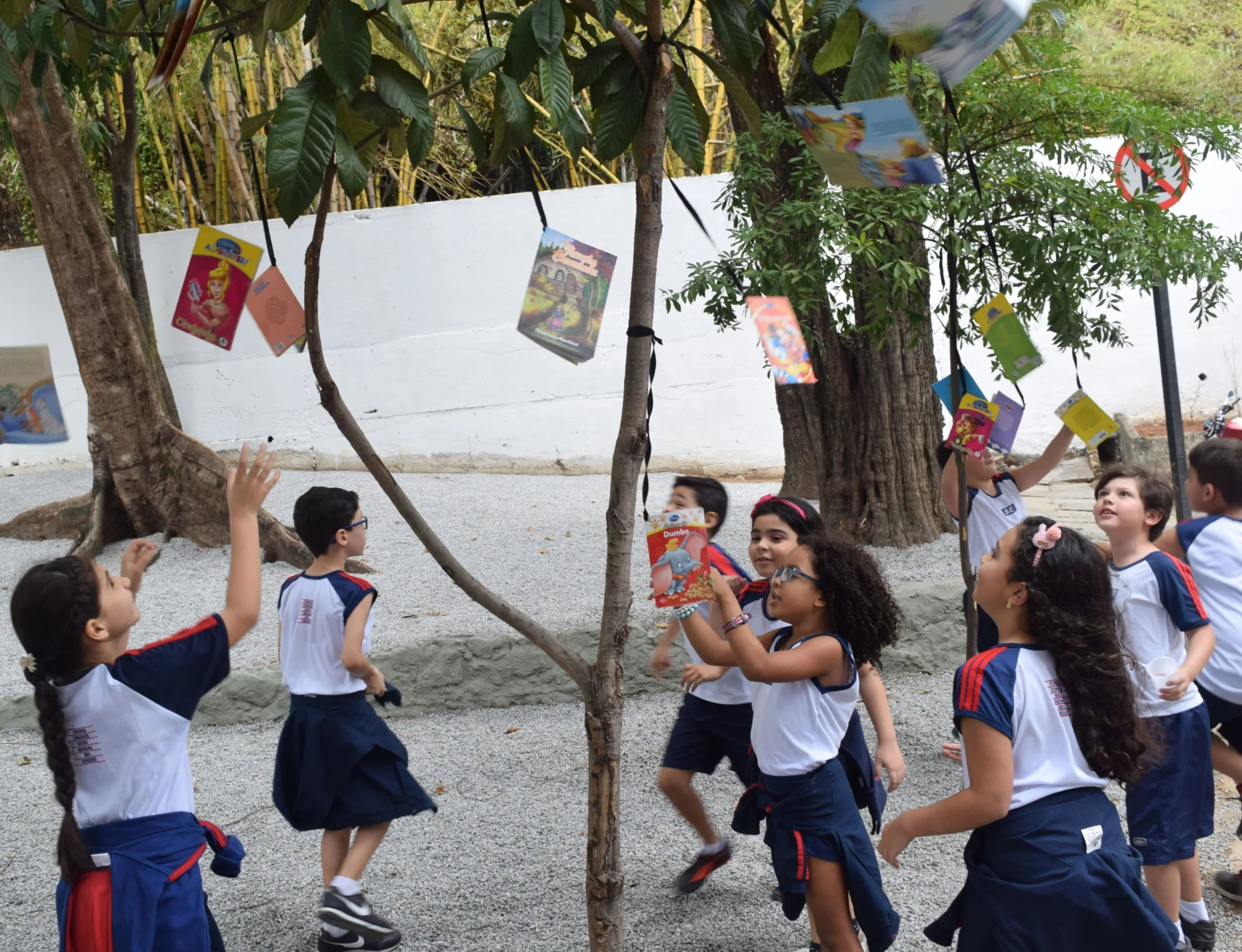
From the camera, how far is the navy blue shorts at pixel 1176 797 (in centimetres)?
263

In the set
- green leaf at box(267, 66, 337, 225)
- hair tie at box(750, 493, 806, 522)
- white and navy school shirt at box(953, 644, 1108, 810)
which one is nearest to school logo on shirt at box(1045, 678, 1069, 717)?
white and navy school shirt at box(953, 644, 1108, 810)

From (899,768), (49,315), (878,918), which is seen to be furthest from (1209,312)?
(49,315)

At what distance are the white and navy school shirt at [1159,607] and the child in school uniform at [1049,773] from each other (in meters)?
0.82

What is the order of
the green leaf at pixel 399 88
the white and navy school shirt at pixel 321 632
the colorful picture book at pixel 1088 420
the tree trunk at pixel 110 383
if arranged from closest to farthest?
the green leaf at pixel 399 88, the white and navy school shirt at pixel 321 632, the colorful picture book at pixel 1088 420, the tree trunk at pixel 110 383

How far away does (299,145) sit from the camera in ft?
4.94

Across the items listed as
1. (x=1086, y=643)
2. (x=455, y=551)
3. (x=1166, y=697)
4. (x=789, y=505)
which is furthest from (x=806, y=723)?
(x=455, y=551)

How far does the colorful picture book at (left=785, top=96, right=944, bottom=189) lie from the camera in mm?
1863

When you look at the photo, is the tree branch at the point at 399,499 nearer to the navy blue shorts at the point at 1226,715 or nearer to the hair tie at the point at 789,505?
the hair tie at the point at 789,505

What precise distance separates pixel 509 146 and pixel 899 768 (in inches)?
66.9

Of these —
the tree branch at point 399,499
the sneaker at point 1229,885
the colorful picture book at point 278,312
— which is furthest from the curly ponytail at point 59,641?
the sneaker at point 1229,885

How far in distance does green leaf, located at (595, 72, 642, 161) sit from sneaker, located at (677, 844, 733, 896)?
2009mm

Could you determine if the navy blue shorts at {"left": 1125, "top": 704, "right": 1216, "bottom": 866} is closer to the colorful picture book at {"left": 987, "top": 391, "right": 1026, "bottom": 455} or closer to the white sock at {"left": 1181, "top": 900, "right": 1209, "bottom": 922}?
the white sock at {"left": 1181, "top": 900, "right": 1209, "bottom": 922}

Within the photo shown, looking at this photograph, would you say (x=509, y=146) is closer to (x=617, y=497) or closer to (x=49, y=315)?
(x=617, y=497)

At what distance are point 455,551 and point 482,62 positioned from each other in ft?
16.5
